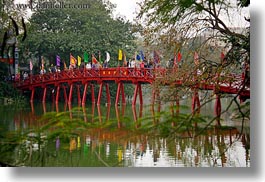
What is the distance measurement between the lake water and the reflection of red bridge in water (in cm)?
9

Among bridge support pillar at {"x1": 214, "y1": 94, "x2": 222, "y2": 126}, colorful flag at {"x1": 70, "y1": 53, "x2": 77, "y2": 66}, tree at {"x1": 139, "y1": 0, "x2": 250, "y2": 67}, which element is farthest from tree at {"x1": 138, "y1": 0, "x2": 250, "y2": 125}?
colorful flag at {"x1": 70, "y1": 53, "x2": 77, "y2": 66}

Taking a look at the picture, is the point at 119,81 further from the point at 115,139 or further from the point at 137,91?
the point at 115,139

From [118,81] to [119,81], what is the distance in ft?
0.04

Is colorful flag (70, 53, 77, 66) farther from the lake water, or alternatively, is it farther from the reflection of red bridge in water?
the lake water

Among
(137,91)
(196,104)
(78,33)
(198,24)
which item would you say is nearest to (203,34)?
(198,24)

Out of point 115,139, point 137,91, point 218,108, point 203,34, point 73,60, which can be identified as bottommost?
point 115,139

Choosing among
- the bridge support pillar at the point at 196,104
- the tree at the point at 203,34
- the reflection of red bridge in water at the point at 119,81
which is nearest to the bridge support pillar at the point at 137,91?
the reflection of red bridge in water at the point at 119,81

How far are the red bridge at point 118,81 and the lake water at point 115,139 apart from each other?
102 millimetres

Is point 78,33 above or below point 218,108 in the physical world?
above

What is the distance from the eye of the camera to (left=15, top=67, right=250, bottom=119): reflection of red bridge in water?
3883 millimetres

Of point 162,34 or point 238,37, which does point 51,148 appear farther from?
point 238,37

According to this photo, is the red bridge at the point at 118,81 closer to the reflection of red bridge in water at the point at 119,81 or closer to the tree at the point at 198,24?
the reflection of red bridge in water at the point at 119,81

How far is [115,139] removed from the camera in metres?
3.92

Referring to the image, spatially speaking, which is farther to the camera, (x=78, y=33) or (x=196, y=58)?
(x=78, y=33)
